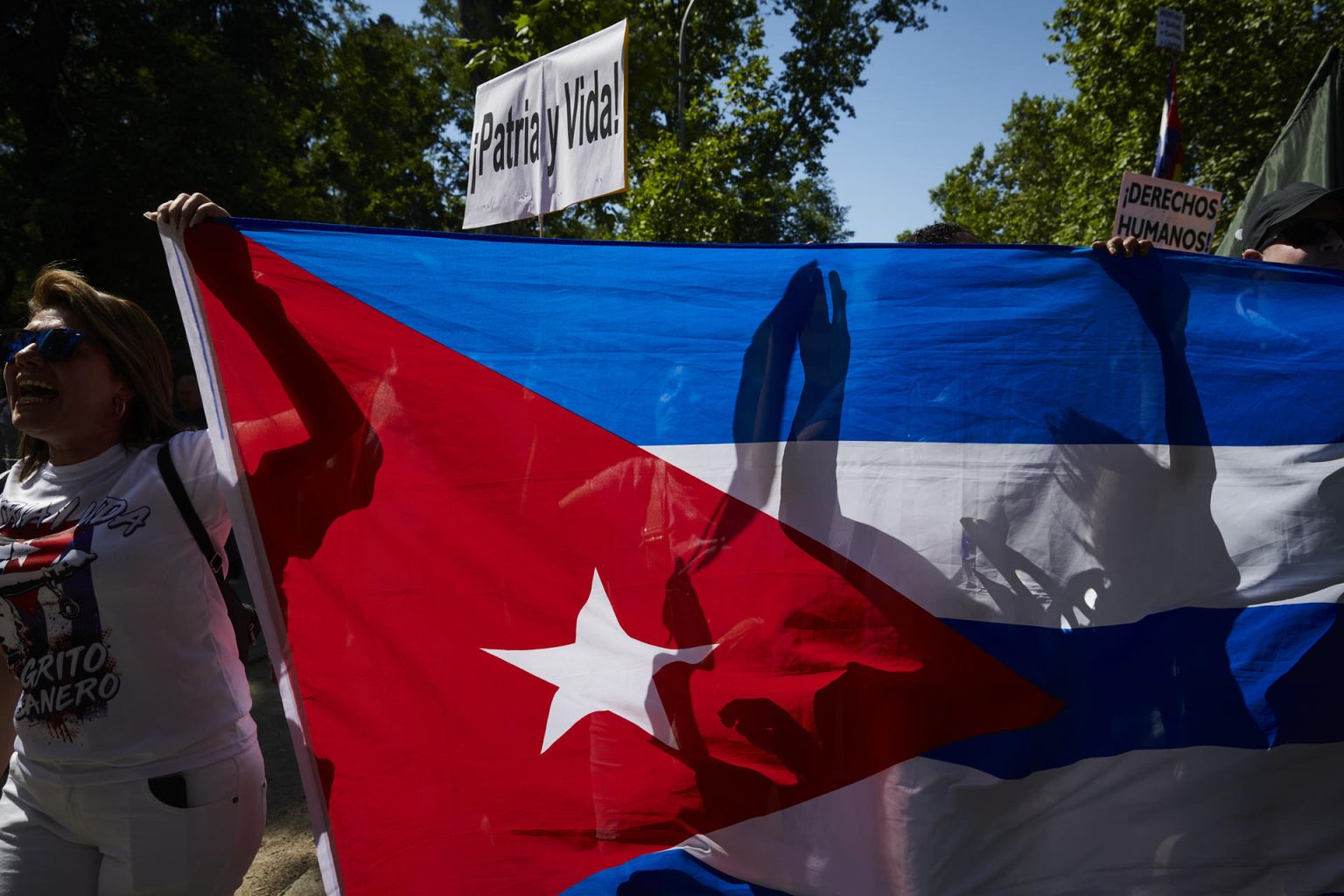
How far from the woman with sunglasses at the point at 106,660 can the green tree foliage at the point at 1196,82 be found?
13.7 m

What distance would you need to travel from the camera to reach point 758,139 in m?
20.9

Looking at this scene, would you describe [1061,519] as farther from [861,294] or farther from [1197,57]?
[1197,57]

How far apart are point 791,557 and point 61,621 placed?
158 cm

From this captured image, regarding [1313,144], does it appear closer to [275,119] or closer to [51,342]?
[51,342]

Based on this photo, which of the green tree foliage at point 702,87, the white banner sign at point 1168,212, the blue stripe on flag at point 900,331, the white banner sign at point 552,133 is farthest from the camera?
the green tree foliage at point 702,87

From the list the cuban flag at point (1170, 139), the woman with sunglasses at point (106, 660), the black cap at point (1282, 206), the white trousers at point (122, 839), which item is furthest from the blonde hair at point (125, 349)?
the cuban flag at point (1170, 139)

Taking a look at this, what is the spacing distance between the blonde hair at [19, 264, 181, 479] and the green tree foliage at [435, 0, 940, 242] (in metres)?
7.71

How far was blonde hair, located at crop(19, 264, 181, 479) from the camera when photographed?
2.07m

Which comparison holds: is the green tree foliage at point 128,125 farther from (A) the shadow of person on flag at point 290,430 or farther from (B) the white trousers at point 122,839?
(B) the white trousers at point 122,839

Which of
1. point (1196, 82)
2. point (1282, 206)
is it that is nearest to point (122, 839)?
point (1282, 206)

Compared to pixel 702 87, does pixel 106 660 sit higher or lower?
lower

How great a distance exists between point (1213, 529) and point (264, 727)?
14.4ft

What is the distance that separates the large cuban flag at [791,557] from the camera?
225 cm

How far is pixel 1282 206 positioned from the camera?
124 inches
